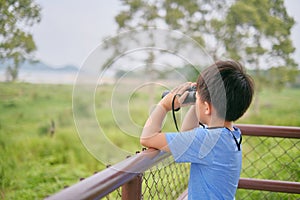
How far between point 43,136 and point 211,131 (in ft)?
20.4

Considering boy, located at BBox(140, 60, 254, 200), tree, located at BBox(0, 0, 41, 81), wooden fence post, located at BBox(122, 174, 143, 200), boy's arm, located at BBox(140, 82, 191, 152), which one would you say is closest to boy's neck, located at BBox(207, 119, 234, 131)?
boy, located at BBox(140, 60, 254, 200)

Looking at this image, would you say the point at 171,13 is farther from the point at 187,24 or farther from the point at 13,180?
the point at 13,180

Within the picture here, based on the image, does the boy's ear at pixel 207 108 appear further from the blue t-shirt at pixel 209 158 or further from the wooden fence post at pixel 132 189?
the wooden fence post at pixel 132 189

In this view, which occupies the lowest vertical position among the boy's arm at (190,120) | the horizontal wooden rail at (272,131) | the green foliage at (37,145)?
the green foliage at (37,145)

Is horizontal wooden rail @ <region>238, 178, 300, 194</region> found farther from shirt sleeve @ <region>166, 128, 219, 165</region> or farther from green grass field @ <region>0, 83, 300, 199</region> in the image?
green grass field @ <region>0, 83, 300, 199</region>

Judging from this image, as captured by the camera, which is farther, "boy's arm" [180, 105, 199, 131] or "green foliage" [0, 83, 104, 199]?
"green foliage" [0, 83, 104, 199]

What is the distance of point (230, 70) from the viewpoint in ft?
3.33

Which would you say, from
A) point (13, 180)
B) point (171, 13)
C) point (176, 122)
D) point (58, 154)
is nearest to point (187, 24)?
point (171, 13)

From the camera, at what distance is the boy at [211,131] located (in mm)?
991

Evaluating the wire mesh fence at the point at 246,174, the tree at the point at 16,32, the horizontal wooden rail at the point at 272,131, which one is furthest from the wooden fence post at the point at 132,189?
the tree at the point at 16,32

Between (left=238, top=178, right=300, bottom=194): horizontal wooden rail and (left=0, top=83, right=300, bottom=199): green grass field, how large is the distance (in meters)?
2.40

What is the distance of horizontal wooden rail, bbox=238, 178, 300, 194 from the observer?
1.71 m

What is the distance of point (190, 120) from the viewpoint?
114 centimetres

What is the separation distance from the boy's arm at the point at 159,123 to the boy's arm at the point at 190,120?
12cm
